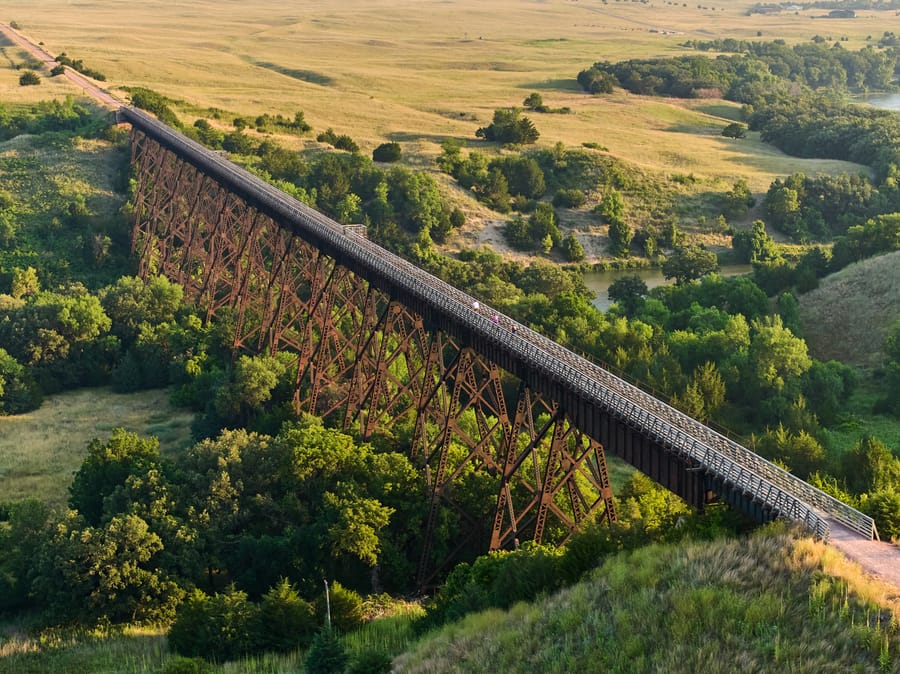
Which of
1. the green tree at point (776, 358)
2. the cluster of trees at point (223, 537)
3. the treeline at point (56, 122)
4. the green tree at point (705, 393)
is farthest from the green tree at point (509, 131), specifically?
the cluster of trees at point (223, 537)

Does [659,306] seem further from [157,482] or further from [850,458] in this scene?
[157,482]

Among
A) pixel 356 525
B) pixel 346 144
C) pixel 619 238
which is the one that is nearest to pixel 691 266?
pixel 619 238

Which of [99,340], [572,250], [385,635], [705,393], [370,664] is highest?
[370,664]

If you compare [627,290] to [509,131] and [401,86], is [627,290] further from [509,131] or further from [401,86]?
[401,86]

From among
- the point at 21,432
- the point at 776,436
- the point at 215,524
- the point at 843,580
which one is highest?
the point at 843,580

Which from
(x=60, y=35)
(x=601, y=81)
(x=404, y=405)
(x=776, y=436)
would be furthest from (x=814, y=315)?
(x=60, y=35)

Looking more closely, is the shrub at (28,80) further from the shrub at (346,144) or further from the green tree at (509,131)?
the green tree at (509,131)

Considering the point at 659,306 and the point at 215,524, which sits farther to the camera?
the point at 659,306
